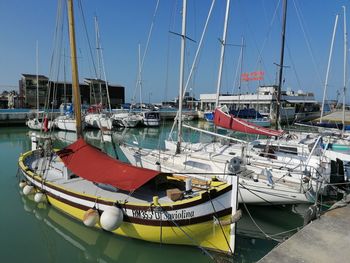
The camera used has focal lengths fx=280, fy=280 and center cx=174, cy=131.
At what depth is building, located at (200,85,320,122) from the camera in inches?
2115

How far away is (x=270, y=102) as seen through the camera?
55000 millimetres

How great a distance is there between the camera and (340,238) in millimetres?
6379

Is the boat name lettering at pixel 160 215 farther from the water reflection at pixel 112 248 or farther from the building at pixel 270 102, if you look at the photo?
the building at pixel 270 102

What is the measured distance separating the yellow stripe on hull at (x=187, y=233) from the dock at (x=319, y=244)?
1806 millimetres

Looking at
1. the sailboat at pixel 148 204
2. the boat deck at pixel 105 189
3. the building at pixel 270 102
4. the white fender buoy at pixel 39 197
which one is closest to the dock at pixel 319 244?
the sailboat at pixel 148 204

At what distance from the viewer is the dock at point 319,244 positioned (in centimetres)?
552

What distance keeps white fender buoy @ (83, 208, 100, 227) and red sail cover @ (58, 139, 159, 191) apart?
91cm

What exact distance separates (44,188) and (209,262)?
668cm

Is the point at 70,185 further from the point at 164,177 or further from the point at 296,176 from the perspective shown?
the point at 296,176

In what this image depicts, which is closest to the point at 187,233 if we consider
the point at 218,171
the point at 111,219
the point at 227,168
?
the point at 111,219

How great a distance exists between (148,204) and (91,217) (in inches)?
71.6

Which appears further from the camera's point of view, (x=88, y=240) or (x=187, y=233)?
(x=88, y=240)

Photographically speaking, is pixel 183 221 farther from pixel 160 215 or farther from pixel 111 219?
pixel 111 219

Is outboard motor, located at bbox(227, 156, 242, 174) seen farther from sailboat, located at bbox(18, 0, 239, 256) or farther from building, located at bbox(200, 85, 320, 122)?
building, located at bbox(200, 85, 320, 122)
